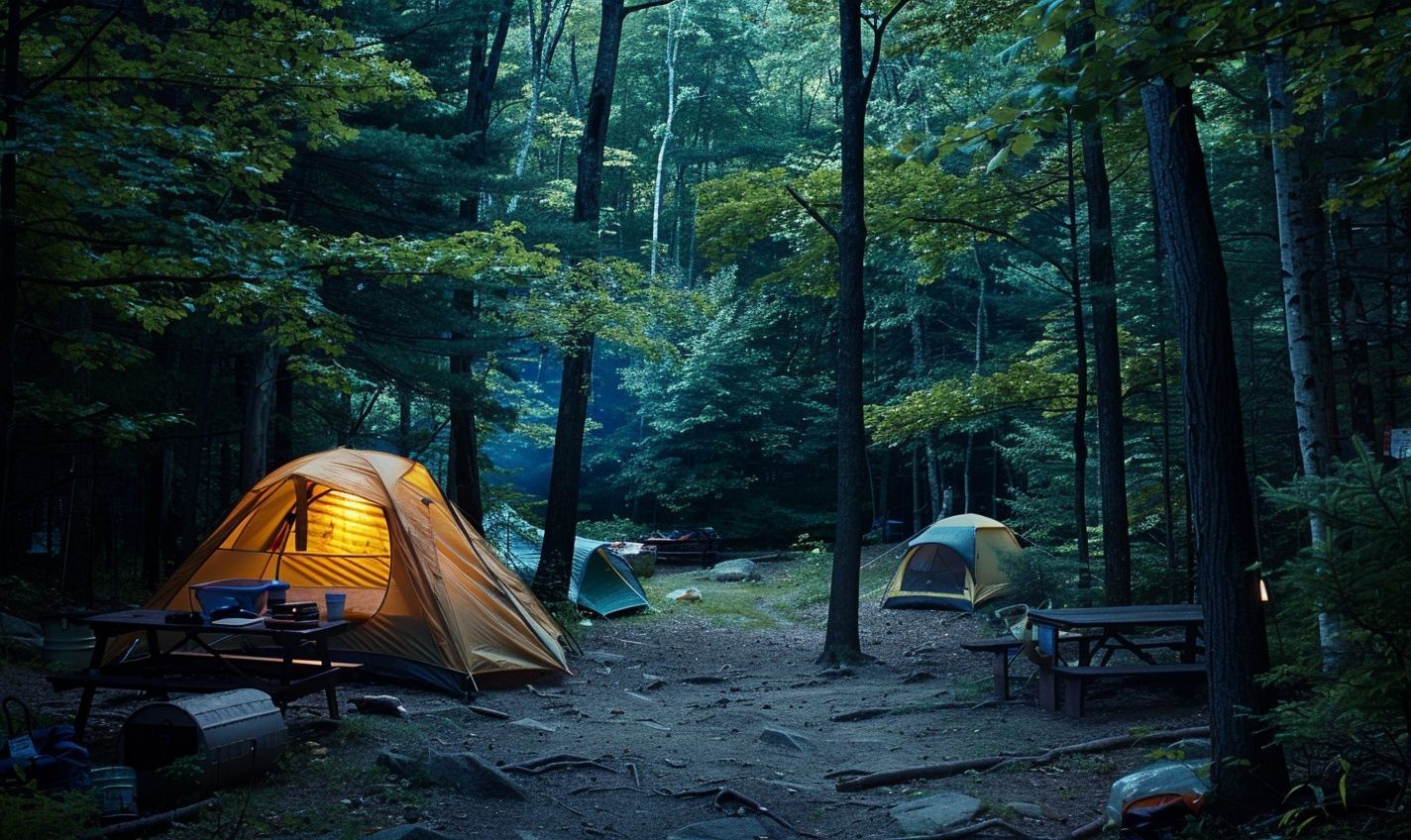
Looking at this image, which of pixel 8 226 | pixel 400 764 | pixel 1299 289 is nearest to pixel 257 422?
pixel 8 226

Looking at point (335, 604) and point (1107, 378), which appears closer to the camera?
point (335, 604)

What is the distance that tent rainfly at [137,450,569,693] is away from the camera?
332 inches

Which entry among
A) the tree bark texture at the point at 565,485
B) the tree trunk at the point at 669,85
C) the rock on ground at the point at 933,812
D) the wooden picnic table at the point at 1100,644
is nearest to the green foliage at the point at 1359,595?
the rock on ground at the point at 933,812

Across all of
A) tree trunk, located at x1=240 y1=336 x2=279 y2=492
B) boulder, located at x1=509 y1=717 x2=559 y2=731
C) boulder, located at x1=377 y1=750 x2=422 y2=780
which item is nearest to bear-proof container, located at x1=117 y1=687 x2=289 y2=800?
boulder, located at x1=377 y1=750 x2=422 y2=780

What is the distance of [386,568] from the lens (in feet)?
31.0

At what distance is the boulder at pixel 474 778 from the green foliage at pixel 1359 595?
3850 millimetres

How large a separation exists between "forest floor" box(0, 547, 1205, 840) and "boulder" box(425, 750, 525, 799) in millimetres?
94

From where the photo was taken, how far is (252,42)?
6.74m

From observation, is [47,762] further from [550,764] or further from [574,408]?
[574,408]

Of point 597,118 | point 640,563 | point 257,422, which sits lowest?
point 640,563

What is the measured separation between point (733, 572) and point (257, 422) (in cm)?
1207

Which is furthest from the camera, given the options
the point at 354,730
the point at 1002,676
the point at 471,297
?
the point at 471,297

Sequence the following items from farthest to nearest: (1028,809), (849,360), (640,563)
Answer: (640,563) → (849,360) → (1028,809)

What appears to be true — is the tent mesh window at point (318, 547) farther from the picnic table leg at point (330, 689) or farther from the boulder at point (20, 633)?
the picnic table leg at point (330, 689)
